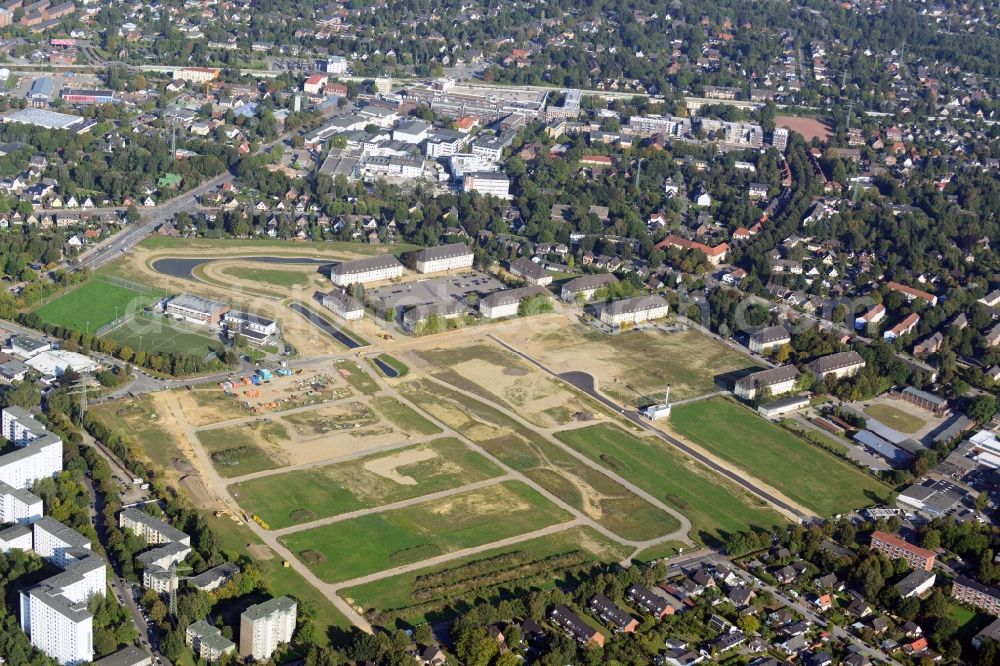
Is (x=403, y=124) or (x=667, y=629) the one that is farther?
(x=403, y=124)

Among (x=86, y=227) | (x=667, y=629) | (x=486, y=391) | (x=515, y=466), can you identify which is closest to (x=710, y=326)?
(x=486, y=391)

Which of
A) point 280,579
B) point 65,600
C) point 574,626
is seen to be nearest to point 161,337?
point 280,579

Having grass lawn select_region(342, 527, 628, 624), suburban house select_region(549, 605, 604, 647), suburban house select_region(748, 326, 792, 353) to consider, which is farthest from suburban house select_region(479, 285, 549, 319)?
suburban house select_region(549, 605, 604, 647)

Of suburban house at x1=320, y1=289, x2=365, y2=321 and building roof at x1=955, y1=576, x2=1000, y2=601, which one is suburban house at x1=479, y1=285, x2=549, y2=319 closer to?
suburban house at x1=320, y1=289, x2=365, y2=321

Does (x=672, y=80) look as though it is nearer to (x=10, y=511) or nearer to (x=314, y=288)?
(x=314, y=288)

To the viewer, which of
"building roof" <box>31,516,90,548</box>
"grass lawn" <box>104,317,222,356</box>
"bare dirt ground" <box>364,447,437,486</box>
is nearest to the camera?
"building roof" <box>31,516,90,548</box>

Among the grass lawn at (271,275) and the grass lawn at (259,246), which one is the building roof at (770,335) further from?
the grass lawn at (271,275)

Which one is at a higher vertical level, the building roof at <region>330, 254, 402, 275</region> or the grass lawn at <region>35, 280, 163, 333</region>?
the building roof at <region>330, 254, 402, 275</region>
